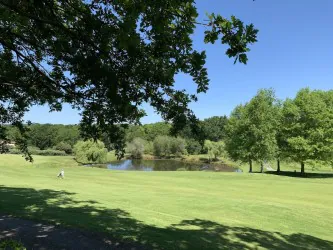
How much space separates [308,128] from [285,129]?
3.08m

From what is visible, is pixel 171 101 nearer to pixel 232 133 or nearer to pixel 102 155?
pixel 232 133

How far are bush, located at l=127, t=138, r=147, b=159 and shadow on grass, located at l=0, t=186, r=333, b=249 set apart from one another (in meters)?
77.6

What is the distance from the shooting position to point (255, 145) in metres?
47.7

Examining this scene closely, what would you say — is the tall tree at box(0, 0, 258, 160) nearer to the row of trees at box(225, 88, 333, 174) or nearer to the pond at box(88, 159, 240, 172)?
the row of trees at box(225, 88, 333, 174)

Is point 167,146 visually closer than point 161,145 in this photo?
No

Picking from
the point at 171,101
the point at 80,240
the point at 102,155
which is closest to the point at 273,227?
the point at 80,240

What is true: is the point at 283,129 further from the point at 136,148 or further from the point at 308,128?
the point at 136,148

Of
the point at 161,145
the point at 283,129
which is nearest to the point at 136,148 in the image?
the point at 161,145

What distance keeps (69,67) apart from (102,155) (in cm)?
5958

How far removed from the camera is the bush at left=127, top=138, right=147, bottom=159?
303 ft

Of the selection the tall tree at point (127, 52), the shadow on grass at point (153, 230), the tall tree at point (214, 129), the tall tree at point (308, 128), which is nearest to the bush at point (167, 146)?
the tall tree at point (214, 129)

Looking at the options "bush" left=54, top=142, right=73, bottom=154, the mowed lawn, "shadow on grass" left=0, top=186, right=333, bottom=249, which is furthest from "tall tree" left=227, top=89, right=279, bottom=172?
"bush" left=54, top=142, right=73, bottom=154

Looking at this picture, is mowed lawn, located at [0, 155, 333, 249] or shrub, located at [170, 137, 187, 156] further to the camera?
shrub, located at [170, 137, 187, 156]

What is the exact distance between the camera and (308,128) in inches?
1874
